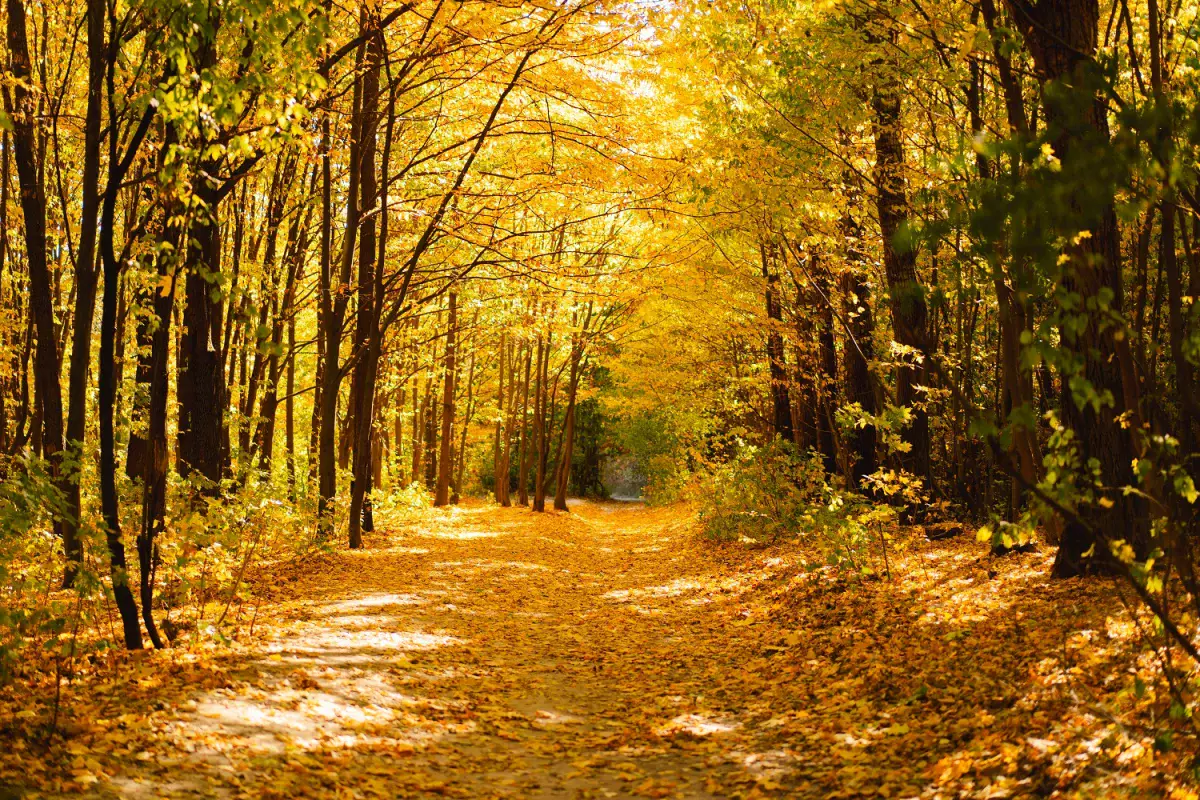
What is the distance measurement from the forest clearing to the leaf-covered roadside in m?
0.04

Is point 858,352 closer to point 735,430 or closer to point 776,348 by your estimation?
point 776,348

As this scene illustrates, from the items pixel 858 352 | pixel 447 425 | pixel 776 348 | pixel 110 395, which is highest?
pixel 776 348

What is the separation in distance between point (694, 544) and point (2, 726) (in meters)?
12.3

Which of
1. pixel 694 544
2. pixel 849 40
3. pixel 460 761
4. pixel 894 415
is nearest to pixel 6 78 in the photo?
pixel 460 761

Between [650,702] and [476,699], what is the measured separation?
1243 mm

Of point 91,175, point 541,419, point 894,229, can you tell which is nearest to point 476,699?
point 91,175

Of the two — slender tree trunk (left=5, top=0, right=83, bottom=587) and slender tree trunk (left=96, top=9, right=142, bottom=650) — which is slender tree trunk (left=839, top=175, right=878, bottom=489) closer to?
slender tree trunk (left=96, top=9, right=142, bottom=650)

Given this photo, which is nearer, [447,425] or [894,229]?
[894,229]

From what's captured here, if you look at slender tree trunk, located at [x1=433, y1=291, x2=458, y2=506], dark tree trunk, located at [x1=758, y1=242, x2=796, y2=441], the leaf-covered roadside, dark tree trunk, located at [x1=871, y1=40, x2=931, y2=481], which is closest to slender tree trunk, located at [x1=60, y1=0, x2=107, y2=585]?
the leaf-covered roadside

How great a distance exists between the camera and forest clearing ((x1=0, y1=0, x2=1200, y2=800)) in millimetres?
3795

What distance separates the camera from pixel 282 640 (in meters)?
6.52

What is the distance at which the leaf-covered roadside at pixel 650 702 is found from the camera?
12.7ft

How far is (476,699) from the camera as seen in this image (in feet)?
19.3

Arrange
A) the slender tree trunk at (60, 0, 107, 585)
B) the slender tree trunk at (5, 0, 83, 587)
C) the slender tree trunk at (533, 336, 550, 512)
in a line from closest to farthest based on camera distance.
Answer: the slender tree trunk at (60, 0, 107, 585), the slender tree trunk at (5, 0, 83, 587), the slender tree trunk at (533, 336, 550, 512)
